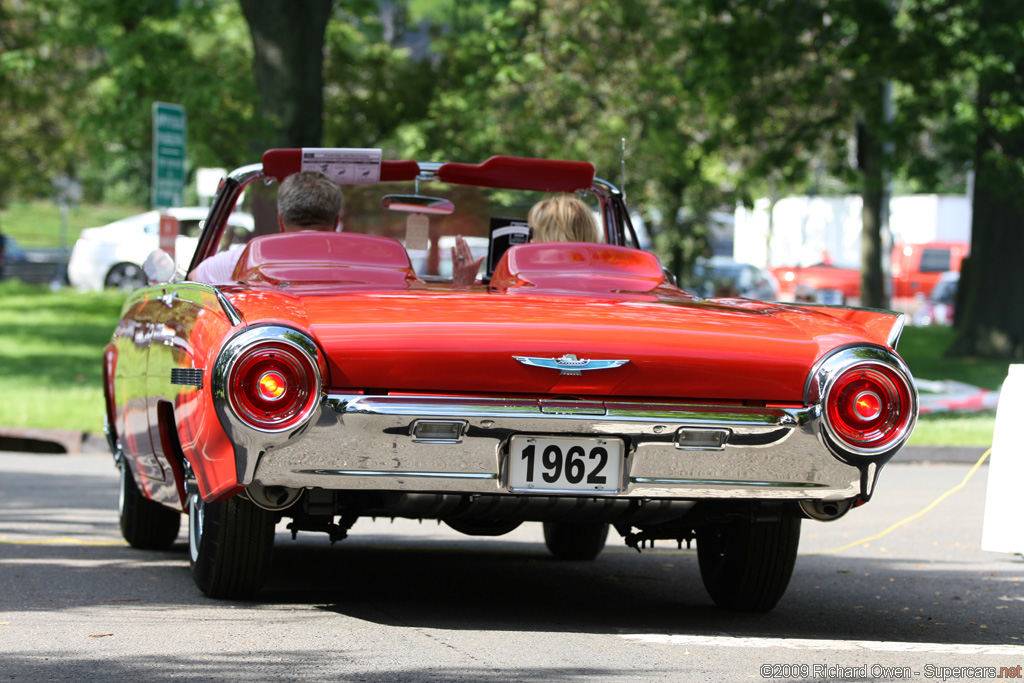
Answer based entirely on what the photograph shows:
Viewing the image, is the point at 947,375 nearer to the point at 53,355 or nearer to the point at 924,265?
the point at 53,355

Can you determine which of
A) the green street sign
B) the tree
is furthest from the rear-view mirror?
the tree

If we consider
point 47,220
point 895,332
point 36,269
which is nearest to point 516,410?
point 895,332

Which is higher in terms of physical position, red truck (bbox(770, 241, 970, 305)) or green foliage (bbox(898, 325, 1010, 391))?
red truck (bbox(770, 241, 970, 305))

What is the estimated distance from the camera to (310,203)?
5988 millimetres

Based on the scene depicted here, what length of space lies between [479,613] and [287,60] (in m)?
13.2

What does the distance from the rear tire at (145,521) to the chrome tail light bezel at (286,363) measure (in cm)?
241

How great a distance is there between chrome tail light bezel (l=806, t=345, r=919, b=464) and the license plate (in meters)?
0.62

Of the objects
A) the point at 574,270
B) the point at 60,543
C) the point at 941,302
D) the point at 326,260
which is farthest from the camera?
the point at 941,302

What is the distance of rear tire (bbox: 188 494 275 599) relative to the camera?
4.86 m

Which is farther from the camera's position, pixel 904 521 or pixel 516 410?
pixel 904 521

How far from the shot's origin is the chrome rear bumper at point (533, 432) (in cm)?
422

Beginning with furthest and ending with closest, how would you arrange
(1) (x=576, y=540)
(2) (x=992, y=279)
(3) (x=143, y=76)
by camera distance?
(2) (x=992, y=279), (3) (x=143, y=76), (1) (x=576, y=540)

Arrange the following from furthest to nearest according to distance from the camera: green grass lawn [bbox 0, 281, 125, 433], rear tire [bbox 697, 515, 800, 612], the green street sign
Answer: the green street sign
green grass lawn [bbox 0, 281, 125, 433]
rear tire [bbox 697, 515, 800, 612]

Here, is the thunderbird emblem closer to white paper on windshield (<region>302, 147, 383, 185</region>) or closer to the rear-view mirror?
white paper on windshield (<region>302, 147, 383, 185</region>)
